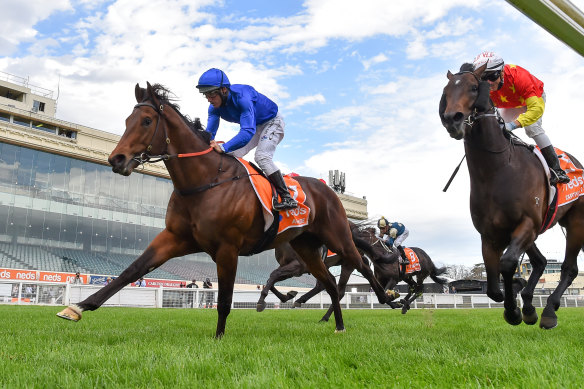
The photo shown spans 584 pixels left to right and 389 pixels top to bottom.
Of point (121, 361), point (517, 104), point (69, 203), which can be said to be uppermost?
point (69, 203)

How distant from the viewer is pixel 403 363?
2.86 meters

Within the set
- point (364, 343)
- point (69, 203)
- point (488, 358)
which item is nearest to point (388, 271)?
point (364, 343)

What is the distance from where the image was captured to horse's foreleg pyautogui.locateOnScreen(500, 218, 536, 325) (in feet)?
14.1

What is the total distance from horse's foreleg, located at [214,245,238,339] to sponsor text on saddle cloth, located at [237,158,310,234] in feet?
2.10

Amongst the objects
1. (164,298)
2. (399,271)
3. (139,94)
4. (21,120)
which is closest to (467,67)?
(139,94)

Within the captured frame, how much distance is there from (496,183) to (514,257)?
2.60 ft

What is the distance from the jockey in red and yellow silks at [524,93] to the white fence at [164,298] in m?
12.5

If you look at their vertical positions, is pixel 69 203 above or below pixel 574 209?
above

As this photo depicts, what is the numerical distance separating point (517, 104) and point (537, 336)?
2.64m

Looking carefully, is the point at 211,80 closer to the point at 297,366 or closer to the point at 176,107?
the point at 176,107

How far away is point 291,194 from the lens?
18.9ft

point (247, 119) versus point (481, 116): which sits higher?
point (247, 119)

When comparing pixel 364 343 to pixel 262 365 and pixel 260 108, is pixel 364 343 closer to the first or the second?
pixel 262 365

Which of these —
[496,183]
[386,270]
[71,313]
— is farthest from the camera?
[386,270]
